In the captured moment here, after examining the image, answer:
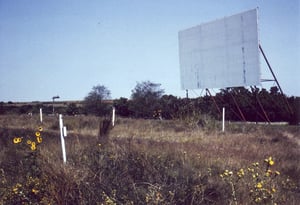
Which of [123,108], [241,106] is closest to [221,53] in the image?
[241,106]

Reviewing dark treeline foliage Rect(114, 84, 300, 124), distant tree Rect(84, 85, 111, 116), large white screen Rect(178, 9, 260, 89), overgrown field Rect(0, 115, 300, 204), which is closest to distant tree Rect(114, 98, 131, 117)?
distant tree Rect(84, 85, 111, 116)

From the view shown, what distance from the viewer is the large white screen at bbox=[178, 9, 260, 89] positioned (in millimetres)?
19327

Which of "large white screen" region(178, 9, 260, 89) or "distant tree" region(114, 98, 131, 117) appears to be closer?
"large white screen" region(178, 9, 260, 89)

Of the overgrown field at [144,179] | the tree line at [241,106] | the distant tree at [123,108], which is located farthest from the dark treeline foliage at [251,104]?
the overgrown field at [144,179]

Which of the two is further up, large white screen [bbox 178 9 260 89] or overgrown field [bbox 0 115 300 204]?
large white screen [bbox 178 9 260 89]

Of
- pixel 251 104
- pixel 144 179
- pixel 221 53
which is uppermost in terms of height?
pixel 221 53

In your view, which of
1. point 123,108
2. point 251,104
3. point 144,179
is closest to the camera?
point 144,179

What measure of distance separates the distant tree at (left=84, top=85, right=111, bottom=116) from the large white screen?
11.6 m

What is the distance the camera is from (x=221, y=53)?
22453 mm

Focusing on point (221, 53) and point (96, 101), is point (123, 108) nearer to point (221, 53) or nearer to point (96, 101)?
point (96, 101)

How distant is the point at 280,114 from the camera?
862 inches

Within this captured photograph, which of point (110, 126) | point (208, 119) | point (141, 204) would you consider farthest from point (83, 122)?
point (141, 204)

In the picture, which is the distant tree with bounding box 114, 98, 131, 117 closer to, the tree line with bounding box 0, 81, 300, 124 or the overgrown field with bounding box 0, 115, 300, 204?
the tree line with bounding box 0, 81, 300, 124

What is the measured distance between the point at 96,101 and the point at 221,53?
67.4 ft
